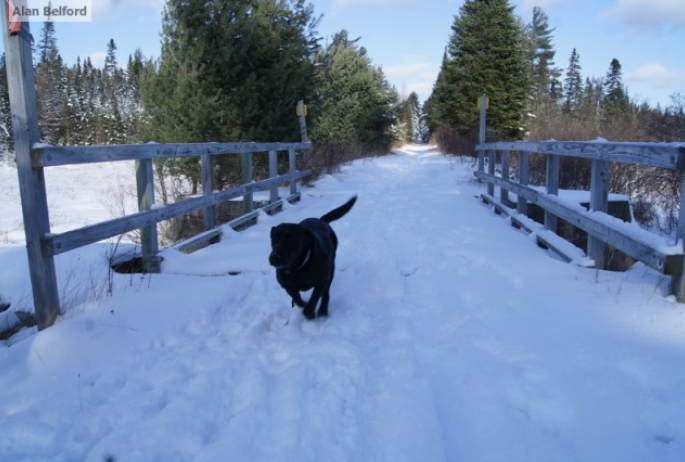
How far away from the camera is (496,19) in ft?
87.2

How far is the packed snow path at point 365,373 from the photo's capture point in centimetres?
217

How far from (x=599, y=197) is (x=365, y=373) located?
3.07m

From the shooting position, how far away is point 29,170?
3285 mm

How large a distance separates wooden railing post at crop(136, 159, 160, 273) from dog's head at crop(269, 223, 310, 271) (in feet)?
7.43

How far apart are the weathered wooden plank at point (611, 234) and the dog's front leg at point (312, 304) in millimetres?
2380

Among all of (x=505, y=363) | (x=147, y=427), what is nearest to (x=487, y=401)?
(x=505, y=363)

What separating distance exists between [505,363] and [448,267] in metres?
Result: 2.21

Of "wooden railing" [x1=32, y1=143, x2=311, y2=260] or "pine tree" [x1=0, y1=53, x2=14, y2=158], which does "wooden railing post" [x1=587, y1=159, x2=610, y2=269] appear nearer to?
"wooden railing" [x1=32, y1=143, x2=311, y2=260]

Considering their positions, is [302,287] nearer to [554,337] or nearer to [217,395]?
[217,395]

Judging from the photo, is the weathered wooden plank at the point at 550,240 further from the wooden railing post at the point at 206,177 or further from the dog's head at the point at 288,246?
the wooden railing post at the point at 206,177

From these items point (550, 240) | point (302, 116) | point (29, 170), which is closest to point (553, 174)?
point (550, 240)

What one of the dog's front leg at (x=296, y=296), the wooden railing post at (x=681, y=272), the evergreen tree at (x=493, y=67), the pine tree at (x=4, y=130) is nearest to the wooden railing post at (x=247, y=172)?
the dog's front leg at (x=296, y=296)

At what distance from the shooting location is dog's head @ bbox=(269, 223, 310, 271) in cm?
326

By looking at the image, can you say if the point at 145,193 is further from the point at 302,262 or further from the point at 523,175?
the point at 523,175
